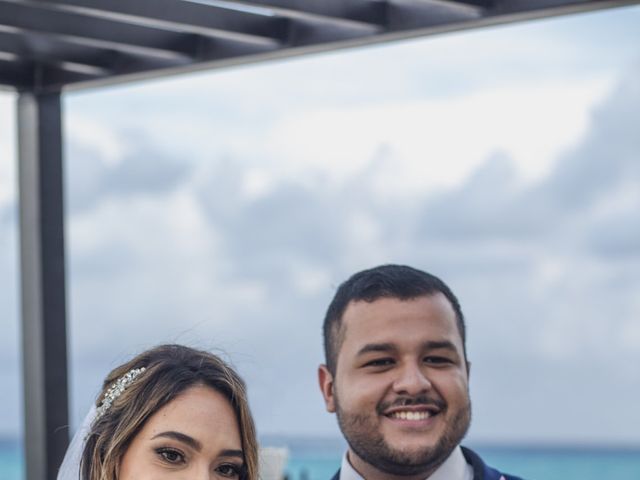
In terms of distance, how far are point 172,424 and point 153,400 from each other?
10cm

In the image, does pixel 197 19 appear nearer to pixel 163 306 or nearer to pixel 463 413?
pixel 463 413

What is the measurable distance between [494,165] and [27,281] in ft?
129

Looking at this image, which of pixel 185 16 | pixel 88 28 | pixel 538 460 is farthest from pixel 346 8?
pixel 538 460

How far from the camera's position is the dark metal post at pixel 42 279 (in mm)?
7387

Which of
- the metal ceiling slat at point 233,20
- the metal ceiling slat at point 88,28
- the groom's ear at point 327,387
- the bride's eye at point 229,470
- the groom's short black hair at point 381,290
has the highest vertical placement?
the metal ceiling slat at point 88,28

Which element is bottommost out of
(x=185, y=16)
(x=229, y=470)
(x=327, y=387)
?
(x=229, y=470)

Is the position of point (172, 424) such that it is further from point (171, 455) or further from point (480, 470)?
point (480, 470)

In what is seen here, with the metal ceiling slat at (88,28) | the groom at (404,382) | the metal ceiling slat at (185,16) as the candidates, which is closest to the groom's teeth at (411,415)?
the groom at (404,382)

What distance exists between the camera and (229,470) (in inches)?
146

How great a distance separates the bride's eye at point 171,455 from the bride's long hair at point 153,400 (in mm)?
122

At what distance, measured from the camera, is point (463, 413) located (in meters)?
4.45

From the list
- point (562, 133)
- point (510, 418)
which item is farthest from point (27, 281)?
point (510, 418)

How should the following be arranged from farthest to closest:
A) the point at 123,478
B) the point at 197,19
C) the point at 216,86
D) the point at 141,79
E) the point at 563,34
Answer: the point at 563,34 → the point at 216,86 → the point at 141,79 → the point at 197,19 → the point at 123,478

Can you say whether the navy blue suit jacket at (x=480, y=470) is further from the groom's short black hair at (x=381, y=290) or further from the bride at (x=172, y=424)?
the bride at (x=172, y=424)
